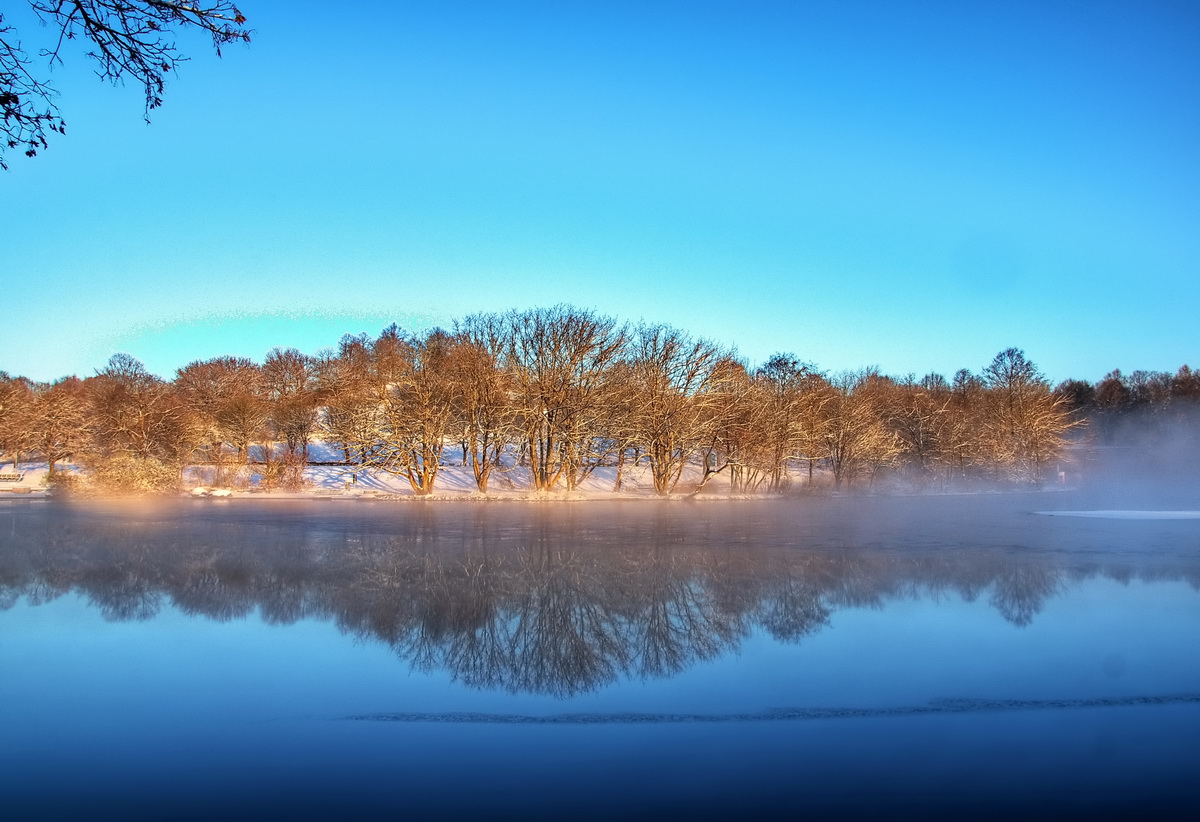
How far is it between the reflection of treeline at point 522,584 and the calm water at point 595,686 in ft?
0.23

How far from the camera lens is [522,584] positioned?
1275 cm

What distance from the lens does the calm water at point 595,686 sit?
516 centimetres

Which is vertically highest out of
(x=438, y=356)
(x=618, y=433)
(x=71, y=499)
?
(x=438, y=356)

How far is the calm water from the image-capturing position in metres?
5.16

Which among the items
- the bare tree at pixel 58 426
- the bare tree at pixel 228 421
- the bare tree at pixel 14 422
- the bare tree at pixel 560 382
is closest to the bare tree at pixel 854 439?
the bare tree at pixel 560 382

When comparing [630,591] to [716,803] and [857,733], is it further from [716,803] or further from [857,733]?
[716,803]

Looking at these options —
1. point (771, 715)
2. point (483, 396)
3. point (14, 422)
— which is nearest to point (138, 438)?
point (14, 422)

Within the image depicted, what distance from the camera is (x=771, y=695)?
23.4 feet

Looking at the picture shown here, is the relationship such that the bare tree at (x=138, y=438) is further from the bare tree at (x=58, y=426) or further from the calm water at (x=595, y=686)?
the calm water at (x=595, y=686)

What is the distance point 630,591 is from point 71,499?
111 feet

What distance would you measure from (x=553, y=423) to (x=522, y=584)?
25865 mm

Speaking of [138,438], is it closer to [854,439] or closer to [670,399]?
[670,399]

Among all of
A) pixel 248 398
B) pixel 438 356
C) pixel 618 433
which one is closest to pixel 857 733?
pixel 618 433

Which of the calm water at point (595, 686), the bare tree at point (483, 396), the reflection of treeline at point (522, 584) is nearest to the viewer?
the calm water at point (595, 686)
